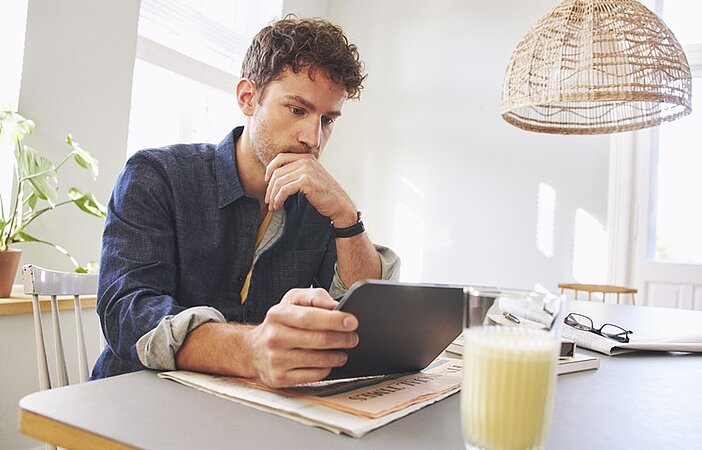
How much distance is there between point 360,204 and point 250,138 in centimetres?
291

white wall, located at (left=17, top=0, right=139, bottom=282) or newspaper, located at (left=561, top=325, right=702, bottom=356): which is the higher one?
white wall, located at (left=17, top=0, right=139, bottom=282)

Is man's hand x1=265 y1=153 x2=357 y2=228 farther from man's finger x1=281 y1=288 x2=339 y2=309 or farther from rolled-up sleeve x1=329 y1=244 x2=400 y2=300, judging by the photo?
man's finger x1=281 y1=288 x2=339 y2=309

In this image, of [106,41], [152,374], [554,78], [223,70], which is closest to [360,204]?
[223,70]

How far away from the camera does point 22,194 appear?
2006 millimetres

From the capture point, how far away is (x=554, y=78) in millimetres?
1514

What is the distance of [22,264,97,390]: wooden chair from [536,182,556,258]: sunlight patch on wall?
296 cm

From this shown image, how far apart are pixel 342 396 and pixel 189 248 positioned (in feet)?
1.86

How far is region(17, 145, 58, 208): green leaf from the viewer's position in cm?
189

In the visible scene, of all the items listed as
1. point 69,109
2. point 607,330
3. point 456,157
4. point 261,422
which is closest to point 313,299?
point 261,422

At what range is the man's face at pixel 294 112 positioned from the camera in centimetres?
127

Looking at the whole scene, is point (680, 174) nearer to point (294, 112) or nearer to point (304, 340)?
point (294, 112)

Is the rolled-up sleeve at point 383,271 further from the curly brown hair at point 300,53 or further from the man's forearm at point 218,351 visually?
the man's forearm at point 218,351

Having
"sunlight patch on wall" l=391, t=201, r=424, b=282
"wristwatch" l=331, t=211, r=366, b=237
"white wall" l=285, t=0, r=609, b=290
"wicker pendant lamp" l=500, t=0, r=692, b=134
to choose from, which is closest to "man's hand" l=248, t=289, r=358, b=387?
"wristwatch" l=331, t=211, r=366, b=237

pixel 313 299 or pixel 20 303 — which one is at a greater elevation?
pixel 313 299
